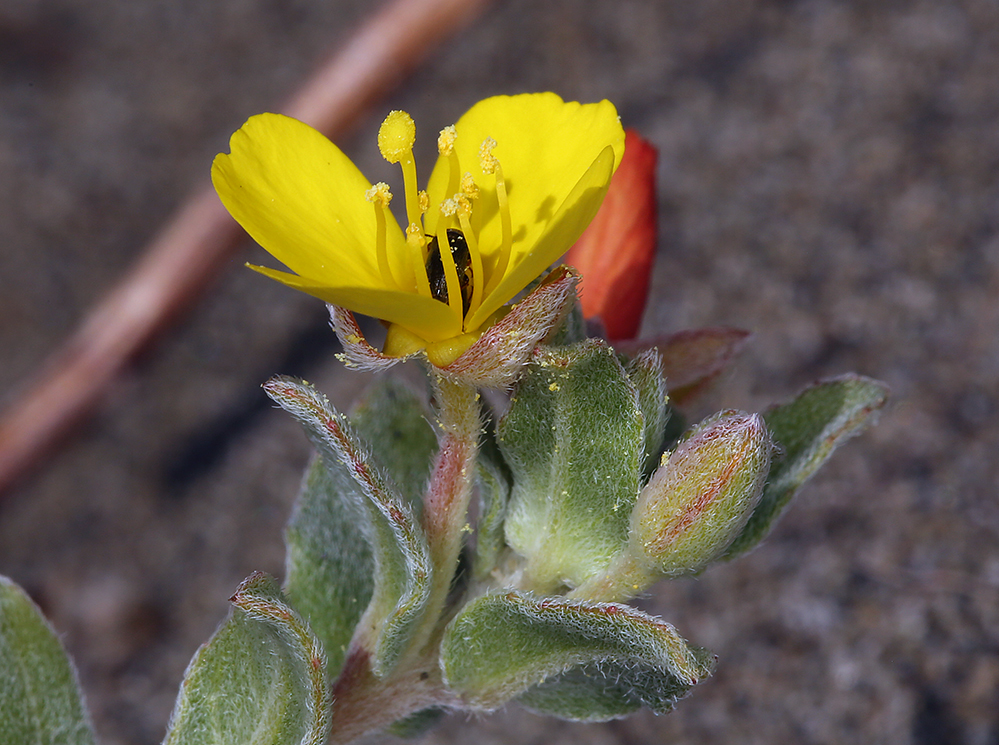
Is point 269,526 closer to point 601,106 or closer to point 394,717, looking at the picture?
point 394,717

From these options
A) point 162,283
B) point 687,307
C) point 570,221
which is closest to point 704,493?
point 570,221

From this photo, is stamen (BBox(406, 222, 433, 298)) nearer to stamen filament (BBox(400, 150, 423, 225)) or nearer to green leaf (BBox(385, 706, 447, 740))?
stamen filament (BBox(400, 150, 423, 225))

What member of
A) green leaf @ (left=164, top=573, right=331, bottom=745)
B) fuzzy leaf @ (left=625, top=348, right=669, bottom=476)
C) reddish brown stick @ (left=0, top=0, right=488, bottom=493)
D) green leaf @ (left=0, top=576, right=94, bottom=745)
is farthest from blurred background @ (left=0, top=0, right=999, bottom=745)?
green leaf @ (left=0, top=576, right=94, bottom=745)

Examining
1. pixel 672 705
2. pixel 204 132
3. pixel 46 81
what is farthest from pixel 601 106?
pixel 46 81

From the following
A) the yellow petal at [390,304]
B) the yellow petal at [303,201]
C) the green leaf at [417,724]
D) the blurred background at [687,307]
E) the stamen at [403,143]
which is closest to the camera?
the yellow petal at [390,304]

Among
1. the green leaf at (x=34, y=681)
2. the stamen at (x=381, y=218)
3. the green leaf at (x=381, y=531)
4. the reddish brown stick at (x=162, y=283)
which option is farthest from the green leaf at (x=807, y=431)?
the reddish brown stick at (x=162, y=283)

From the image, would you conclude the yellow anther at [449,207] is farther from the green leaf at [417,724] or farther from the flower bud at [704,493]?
the green leaf at [417,724]

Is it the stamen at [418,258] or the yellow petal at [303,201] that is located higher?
the yellow petal at [303,201]
